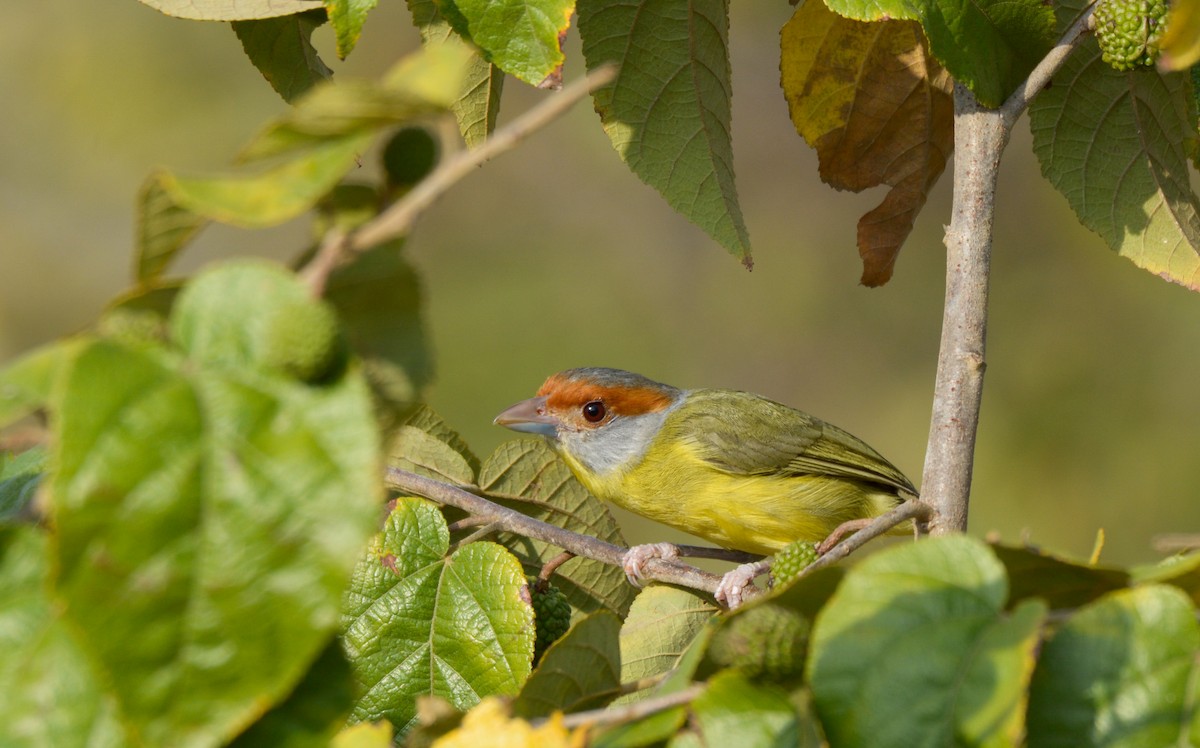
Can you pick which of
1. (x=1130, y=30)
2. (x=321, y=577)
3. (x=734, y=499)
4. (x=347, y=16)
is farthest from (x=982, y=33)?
(x=734, y=499)

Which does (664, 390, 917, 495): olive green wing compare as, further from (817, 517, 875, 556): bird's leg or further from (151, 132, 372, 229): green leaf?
(151, 132, 372, 229): green leaf

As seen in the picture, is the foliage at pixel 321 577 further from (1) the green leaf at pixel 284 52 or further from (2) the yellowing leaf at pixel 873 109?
(2) the yellowing leaf at pixel 873 109

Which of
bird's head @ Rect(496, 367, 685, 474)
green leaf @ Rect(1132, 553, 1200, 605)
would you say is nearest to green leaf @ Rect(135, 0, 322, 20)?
green leaf @ Rect(1132, 553, 1200, 605)

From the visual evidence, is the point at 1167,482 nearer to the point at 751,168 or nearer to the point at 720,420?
the point at 751,168

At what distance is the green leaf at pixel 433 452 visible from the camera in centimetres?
279

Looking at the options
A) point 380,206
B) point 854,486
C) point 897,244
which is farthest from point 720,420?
point 380,206

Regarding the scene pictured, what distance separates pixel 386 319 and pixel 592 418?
350 cm

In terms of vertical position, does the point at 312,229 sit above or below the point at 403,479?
above

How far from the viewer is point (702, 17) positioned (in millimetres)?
2480

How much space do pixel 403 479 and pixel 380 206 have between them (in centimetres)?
126

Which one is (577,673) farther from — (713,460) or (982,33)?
(713,460)

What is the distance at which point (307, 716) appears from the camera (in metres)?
1.15

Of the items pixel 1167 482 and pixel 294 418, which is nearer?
pixel 294 418

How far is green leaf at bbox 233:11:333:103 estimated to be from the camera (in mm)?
2520
